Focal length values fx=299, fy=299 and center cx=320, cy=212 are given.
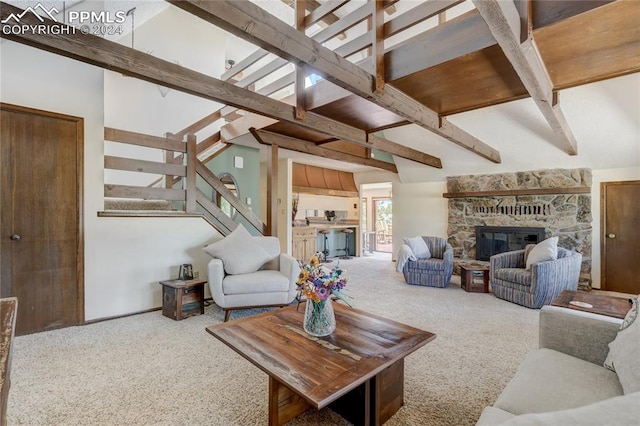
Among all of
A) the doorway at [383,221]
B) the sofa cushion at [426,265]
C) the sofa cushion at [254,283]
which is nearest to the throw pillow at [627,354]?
the sofa cushion at [254,283]

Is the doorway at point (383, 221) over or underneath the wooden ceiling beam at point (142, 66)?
underneath

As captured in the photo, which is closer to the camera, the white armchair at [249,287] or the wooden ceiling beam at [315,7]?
the white armchair at [249,287]

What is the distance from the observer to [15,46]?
2.77 m

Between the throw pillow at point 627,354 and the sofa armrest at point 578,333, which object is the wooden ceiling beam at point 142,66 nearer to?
the sofa armrest at point 578,333

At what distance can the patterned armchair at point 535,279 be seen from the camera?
3816mm

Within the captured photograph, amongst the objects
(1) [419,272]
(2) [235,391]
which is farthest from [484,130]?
(2) [235,391]

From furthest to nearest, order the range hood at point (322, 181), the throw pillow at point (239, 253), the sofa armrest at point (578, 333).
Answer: the range hood at point (322, 181), the throw pillow at point (239, 253), the sofa armrest at point (578, 333)

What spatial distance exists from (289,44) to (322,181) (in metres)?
6.20

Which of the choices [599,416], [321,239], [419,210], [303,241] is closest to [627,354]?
[599,416]

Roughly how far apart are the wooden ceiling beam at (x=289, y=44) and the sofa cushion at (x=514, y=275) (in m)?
2.70

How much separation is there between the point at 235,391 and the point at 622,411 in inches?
78.3

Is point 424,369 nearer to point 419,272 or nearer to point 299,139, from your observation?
point 419,272

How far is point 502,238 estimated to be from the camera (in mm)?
5926

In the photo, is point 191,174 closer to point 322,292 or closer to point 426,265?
point 322,292
